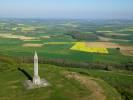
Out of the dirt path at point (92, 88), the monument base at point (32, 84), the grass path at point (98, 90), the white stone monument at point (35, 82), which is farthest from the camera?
the monument base at point (32, 84)

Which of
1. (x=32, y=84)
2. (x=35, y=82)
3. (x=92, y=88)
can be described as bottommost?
(x=92, y=88)

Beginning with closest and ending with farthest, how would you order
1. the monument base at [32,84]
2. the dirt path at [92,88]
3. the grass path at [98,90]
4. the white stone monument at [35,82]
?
the dirt path at [92,88] → the grass path at [98,90] → the white stone monument at [35,82] → the monument base at [32,84]

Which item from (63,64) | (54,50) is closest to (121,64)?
(63,64)

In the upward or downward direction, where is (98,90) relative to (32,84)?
downward

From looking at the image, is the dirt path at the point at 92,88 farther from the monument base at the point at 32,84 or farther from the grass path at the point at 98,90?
the monument base at the point at 32,84

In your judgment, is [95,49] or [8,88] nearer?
[8,88]

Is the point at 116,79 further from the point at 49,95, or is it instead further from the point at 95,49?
the point at 95,49

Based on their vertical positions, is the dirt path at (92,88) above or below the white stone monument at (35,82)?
below

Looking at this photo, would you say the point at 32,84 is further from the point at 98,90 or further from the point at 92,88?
the point at 98,90

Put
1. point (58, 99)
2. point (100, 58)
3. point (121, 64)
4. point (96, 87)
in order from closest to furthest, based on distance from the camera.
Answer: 1. point (58, 99)
2. point (96, 87)
3. point (121, 64)
4. point (100, 58)

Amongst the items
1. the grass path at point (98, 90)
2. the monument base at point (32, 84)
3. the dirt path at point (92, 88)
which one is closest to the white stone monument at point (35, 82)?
the monument base at point (32, 84)

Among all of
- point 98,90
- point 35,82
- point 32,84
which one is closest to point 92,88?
point 98,90
